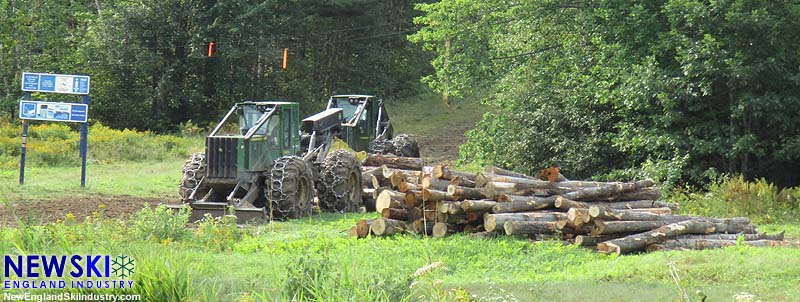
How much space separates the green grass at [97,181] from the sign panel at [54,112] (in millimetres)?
1444

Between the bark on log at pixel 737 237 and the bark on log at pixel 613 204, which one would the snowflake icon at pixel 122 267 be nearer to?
the bark on log at pixel 613 204

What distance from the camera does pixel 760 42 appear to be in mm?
21578

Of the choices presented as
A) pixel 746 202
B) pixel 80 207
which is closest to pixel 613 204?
pixel 746 202

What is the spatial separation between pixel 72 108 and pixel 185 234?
29.9ft

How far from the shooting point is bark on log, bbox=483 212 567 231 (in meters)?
14.2

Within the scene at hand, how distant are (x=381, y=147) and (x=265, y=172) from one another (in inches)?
276

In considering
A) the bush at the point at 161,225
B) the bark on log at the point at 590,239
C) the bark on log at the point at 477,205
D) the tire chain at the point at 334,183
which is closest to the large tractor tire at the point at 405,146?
the tire chain at the point at 334,183

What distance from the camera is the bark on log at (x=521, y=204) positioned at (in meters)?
14.6

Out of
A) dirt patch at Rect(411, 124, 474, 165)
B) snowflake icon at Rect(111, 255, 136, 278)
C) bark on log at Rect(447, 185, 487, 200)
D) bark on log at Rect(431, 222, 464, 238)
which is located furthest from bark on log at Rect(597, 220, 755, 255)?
dirt patch at Rect(411, 124, 474, 165)

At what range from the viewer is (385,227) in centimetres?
1468

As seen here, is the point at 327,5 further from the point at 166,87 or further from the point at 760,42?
the point at 760,42

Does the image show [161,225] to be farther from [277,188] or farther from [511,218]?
[511,218]

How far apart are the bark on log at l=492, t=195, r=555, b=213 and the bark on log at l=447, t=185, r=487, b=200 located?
34cm

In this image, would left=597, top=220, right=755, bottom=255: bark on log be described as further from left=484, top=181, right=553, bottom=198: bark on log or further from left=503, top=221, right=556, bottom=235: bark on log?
left=484, top=181, right=553, bottom=198: bark on log
